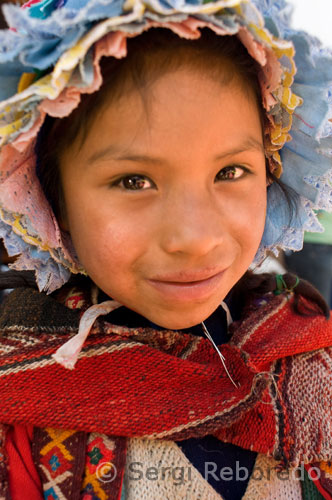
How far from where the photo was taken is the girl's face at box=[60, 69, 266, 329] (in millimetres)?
860

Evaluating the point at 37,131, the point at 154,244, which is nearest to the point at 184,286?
the point at 154,244

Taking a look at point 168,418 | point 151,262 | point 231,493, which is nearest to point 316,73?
point 151,262

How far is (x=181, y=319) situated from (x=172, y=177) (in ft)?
0.83

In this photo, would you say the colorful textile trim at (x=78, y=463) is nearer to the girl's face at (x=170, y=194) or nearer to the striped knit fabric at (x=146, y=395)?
the striped knit fabric at (x=146, y=395)

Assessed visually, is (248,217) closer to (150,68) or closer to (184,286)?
(184,286)

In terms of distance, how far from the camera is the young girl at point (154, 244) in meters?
0.85

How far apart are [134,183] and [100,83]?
0.57 feet

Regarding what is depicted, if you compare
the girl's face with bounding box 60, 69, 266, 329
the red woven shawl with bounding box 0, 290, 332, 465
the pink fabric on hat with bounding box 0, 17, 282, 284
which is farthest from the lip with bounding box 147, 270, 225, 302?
the pink fabric on hat with bounding box 0, 17, 282, 284

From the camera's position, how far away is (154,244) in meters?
0.89

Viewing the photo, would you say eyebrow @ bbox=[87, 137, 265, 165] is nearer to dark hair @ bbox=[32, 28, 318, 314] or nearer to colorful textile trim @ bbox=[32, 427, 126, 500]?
dark hair @ bbox=[32, 28, 318, 314]

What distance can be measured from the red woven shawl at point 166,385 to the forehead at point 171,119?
353 millimetres

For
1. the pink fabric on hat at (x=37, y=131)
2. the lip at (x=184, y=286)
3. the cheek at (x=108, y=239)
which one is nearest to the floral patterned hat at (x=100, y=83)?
the pink fabric on hat at (x=37, y=131)

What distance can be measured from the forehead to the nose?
0.24ft

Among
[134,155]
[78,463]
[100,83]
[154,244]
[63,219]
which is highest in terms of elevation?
[100,83]
